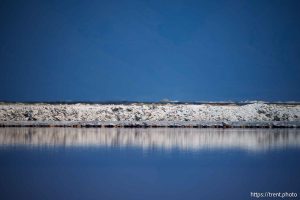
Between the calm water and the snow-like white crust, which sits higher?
the snow-like white crust

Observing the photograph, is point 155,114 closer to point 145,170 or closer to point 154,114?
point 154,114

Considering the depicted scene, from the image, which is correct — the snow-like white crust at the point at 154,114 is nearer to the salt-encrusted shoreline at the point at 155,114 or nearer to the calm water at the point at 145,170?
the salt-encrusted shoreline at the point at 155,114

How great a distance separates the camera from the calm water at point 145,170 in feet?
29.8

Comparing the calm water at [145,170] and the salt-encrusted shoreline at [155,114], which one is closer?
the calm water at [145,170]

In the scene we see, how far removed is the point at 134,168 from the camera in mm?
11664

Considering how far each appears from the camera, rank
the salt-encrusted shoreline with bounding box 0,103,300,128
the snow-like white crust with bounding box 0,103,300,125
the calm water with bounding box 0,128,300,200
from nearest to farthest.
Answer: the calm water with bounding box 0,128,300,200, the salt-encrusted shoreline with bounding box 0,103,300,128, the snow-like white crust with bounding box 0,103,300,125

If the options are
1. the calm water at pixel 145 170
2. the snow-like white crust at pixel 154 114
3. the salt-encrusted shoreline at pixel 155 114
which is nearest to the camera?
the calm water at pixel 145 170

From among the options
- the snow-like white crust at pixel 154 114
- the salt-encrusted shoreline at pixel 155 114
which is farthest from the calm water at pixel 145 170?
the snow-like white crust at pixel 154 114

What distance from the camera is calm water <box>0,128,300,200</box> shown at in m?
9.09

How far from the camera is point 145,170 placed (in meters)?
11.4

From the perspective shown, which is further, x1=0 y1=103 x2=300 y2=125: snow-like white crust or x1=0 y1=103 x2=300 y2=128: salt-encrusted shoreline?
x1=0 y1=103 x2=300 y2=125: snow-like white crust

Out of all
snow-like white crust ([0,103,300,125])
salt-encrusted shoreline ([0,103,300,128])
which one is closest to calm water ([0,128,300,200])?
salt-encrusted shoreline ([0,103,300,128])

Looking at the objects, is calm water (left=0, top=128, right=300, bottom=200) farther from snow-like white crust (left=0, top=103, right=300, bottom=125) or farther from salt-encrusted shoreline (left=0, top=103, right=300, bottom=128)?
snow-like white crust (left=0, top=103, right=300, bottom=125)

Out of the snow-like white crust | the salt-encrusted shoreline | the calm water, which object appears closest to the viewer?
the calm water
